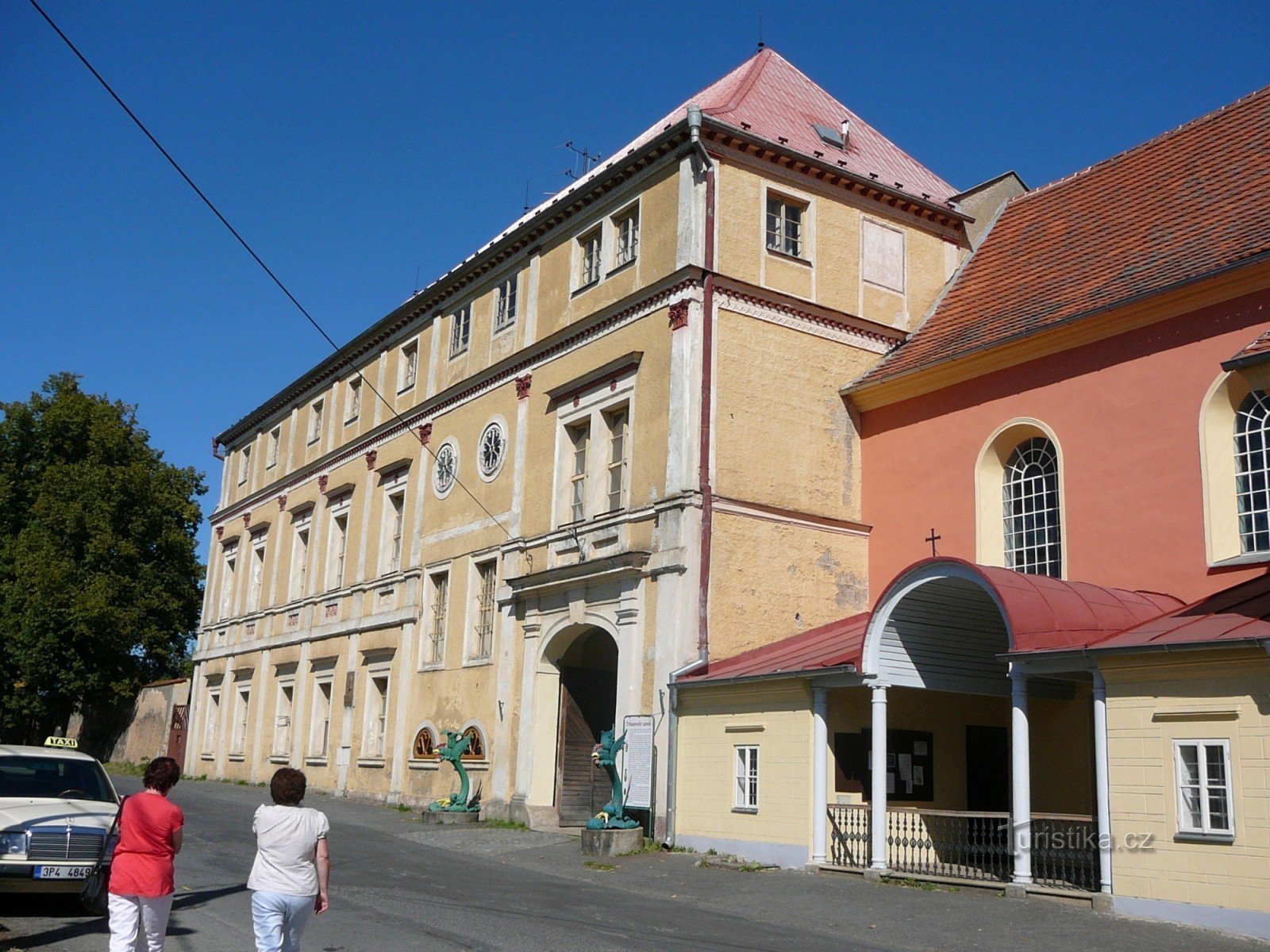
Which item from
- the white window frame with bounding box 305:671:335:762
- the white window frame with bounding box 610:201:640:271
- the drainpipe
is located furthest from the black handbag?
the white window frame with bounding box 305:671:335:762

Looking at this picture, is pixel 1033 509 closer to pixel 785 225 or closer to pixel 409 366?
pixel 785 225

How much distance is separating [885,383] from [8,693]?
3560cm

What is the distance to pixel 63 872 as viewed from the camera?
38.4 ft

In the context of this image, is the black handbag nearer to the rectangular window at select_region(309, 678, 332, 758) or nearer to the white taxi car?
the white taxi car

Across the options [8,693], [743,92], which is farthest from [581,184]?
[8,693]

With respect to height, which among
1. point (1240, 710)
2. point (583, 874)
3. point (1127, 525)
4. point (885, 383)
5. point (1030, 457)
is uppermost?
point (885, 383)

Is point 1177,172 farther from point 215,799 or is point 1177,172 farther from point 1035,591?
point 215,799

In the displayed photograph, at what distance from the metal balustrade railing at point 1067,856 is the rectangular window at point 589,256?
45.8 ft

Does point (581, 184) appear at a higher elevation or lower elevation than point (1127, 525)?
higher

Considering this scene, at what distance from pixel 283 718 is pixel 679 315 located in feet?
66.1

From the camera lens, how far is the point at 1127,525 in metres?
18.5

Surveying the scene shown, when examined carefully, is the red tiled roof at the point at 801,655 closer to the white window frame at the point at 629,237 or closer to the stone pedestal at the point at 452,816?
the stone pedestal at the point at 452,816

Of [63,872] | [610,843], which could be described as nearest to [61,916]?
[63,872]

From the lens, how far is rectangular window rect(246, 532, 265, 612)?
132 feet
